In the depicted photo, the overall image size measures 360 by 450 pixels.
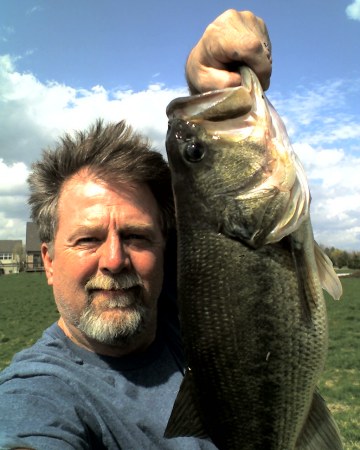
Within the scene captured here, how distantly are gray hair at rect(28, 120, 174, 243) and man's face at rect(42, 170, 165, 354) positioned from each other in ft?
0.29

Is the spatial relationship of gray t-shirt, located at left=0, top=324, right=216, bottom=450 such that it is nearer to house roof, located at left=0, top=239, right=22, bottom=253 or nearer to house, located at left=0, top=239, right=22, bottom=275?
house, located at left=0, top=239, right=22, bottom=275

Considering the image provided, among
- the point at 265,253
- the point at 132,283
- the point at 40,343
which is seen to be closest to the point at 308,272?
the point at 265,253

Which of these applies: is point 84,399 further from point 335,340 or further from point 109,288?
point 335,340

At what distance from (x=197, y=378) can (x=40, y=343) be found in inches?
41.2

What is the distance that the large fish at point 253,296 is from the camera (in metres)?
2.46

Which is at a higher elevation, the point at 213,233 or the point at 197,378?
the point at 213,233

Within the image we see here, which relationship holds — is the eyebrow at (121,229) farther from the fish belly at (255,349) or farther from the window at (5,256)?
the window at (5,256)

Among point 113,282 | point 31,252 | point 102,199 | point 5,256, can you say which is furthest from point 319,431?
point 5,256

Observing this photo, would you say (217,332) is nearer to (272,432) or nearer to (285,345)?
(285,345)

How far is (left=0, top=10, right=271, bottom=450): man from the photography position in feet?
8.53

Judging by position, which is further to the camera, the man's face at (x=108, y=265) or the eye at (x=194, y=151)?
the man's face at (x=108, y=265)

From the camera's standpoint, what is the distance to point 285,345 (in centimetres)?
247

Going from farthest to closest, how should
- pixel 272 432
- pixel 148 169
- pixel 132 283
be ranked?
pixel 148 169 → pixel 132 283 → pixel 272 432

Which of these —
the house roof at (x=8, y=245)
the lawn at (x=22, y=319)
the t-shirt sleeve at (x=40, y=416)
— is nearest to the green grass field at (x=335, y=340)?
the lawn at (x=22, y=319)
